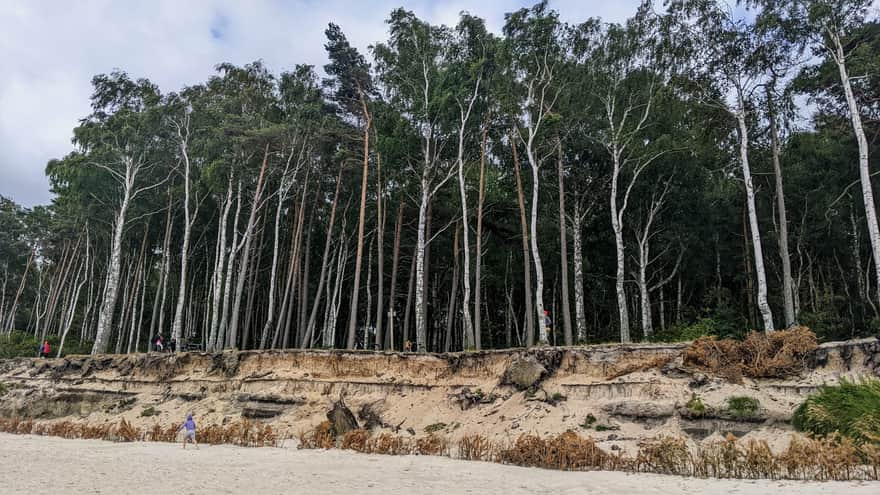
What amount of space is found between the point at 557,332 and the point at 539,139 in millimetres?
16462

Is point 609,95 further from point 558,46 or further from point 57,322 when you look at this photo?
point 57,322

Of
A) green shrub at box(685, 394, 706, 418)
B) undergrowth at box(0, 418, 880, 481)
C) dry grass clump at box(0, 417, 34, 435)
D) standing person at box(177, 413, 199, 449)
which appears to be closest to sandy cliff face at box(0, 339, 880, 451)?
green shrub at box(685, 394, 706, 418)

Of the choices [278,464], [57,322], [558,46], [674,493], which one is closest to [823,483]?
[674,493]

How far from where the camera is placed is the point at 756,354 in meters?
15.3

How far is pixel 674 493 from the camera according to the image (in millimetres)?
9430

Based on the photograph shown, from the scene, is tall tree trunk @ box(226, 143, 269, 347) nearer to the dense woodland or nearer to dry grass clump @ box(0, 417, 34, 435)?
the dense woodland

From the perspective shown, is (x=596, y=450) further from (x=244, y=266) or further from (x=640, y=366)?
(x=244, y=266)

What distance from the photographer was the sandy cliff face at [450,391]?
46.5 feet

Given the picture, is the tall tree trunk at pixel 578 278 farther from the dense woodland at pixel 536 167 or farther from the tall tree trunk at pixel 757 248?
the tall tree trunk at pixel 757 248

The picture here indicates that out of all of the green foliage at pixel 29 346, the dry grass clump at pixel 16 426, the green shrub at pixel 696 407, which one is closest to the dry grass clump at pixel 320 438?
the green shrub at pixel 696 407

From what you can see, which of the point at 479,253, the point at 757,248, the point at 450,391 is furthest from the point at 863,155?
the point at 450,391

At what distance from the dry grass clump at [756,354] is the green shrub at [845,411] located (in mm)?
1480

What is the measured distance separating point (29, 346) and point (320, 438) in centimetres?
3309

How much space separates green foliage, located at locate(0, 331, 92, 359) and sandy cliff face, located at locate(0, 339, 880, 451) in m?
10.8
